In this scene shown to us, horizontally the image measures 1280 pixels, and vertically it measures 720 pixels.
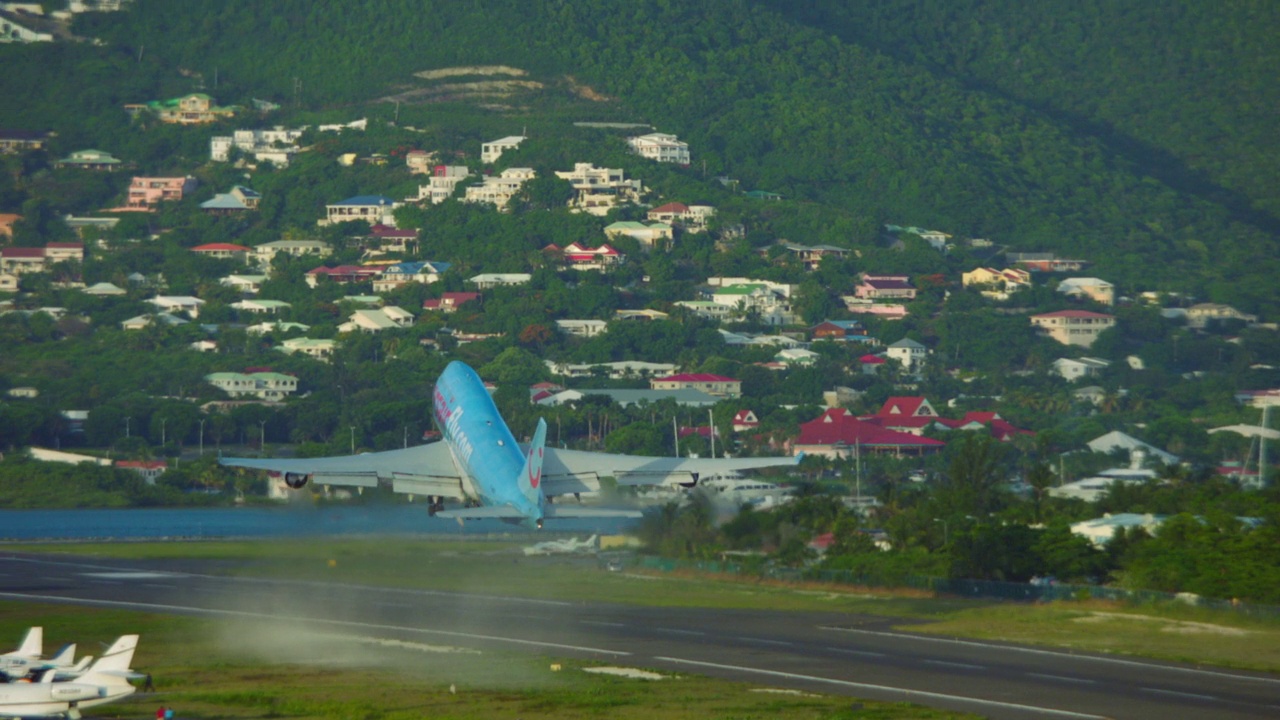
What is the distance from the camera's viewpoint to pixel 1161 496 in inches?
4274

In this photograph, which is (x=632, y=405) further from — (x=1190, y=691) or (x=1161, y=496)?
(x=1190, y=691)

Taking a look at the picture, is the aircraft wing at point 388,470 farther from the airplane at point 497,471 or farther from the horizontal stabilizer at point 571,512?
the horizontal stabilizer at point 571,512

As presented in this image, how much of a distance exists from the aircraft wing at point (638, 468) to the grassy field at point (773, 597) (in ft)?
39.0

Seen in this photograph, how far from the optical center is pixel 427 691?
202ft

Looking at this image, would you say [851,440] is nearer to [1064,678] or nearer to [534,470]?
[534,470]

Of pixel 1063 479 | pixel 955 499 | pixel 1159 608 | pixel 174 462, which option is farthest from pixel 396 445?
pixel 1159 608

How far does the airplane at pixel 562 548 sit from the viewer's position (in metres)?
110

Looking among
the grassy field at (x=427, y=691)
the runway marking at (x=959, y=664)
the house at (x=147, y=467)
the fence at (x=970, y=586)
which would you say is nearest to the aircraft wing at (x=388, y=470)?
the grassy field at (x=427, y=691)

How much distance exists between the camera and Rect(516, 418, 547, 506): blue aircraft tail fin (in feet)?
228

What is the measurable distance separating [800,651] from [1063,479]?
302 ft

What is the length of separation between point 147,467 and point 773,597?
301 feet

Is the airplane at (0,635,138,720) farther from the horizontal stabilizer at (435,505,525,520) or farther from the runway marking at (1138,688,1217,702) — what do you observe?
the runway marking at (1138,688,1217,702)

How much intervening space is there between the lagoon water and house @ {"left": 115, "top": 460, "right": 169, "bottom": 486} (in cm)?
613

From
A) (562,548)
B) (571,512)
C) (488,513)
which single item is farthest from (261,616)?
(562,548)
